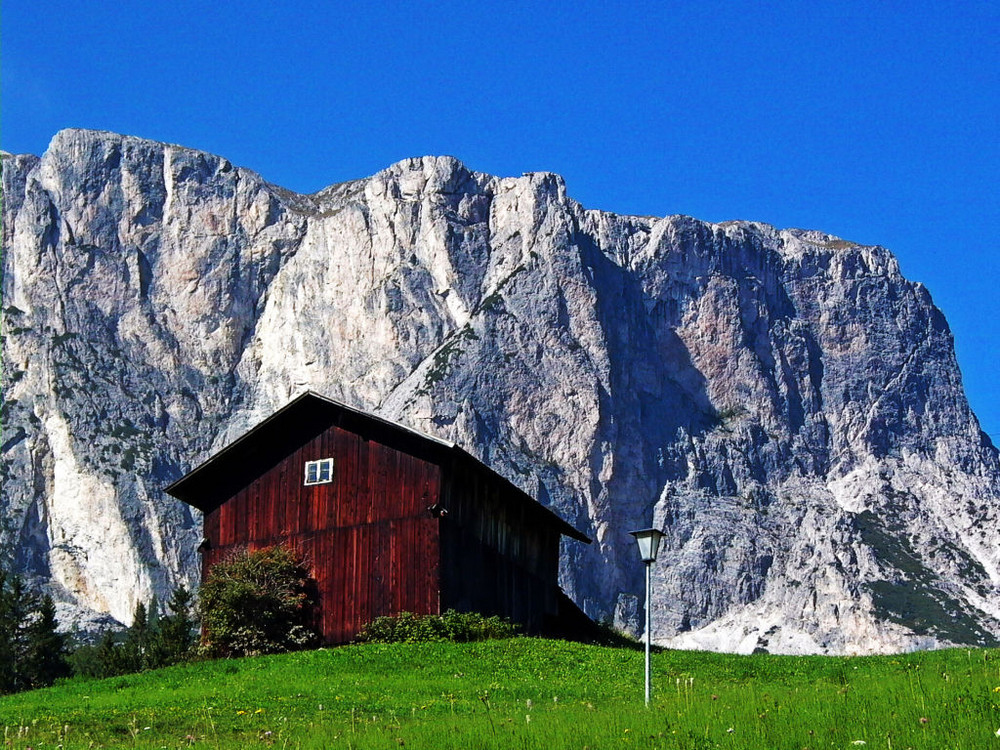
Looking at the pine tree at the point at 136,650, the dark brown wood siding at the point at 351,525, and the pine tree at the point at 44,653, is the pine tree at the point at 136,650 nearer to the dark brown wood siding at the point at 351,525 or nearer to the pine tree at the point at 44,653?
the pine tree at the point at 44,653

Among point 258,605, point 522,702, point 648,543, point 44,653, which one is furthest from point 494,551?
point 44,653

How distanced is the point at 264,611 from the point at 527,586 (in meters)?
11.2

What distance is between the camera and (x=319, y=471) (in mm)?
42750

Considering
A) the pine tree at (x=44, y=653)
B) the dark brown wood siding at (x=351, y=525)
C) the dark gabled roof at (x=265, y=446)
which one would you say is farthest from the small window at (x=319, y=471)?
the pine tree at (x=44, y=653)

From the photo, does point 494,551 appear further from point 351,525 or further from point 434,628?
point 434,628

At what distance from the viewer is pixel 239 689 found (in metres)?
28.5

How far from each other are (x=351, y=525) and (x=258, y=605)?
363 cm

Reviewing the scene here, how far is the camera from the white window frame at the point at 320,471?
42562mm

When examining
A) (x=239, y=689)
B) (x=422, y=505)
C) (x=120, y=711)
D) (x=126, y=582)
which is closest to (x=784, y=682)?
(x=239, y=689)

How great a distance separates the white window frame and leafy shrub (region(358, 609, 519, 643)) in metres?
4.81

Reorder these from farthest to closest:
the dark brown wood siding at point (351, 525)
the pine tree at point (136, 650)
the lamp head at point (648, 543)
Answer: the pine tree at point (136, 650) → the dark brown wood siding at point (351, 525) → the lamp head at point (648, 543)

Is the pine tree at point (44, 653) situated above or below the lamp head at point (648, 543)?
below

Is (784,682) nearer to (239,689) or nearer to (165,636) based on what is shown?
(239,689)

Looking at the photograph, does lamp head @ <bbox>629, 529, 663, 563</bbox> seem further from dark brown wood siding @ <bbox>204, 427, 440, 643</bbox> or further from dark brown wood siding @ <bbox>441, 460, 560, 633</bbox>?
dark brown wood siding @ <bbox>441, 460, 560, 633</bbox>
